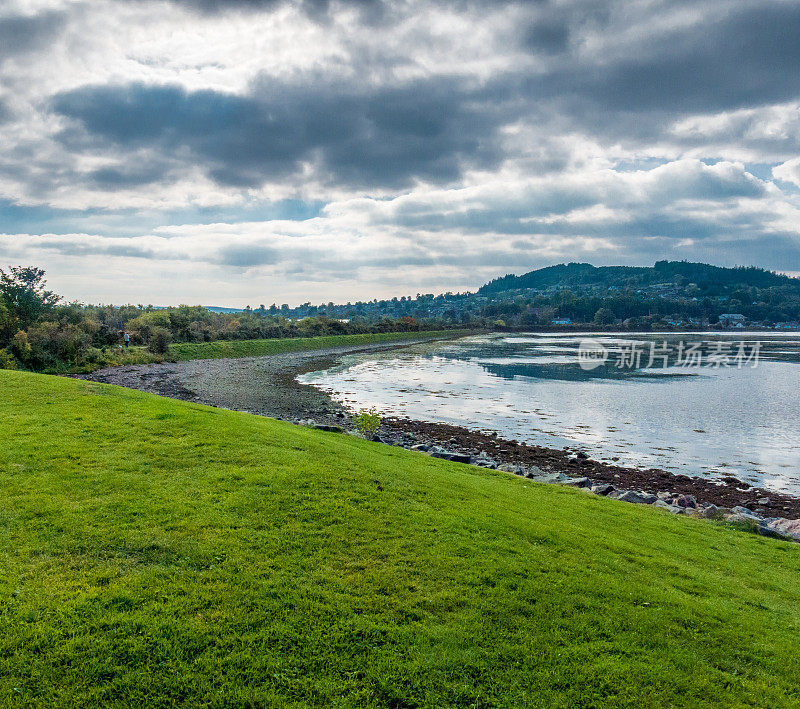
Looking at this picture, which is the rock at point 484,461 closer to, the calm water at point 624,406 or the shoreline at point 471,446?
the shoreline at point 471,446

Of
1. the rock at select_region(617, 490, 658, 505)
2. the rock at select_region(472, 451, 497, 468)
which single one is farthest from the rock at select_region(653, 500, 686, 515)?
the rock at select_region(472, 451, 497, 468)

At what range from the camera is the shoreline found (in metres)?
17.3

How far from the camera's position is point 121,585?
5.58m

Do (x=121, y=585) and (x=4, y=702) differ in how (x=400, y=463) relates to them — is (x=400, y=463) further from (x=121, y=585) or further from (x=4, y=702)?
(x=4, y=702)

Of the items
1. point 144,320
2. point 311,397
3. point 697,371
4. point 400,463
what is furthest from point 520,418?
point 144,320

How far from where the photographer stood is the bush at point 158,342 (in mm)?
69562

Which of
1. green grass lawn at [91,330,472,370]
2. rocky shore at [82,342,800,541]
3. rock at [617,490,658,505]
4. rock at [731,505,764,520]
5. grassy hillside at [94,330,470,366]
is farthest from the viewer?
grassy hillside at [94,330,470,366]

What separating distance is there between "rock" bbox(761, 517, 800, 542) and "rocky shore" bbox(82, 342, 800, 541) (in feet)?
0.07

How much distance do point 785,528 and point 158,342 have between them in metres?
73.4

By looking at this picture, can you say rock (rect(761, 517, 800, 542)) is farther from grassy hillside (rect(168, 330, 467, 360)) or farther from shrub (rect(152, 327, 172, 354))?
shrub (rect(152, 327, 172, 354))

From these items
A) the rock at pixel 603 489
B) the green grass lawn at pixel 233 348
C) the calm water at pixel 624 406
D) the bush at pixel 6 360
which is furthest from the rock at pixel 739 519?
the green grass lawn at pixel 233 348

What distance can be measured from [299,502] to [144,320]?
82963 mm

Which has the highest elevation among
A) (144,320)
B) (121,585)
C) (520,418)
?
(144,320)

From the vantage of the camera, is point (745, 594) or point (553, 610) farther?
point (745, 594)
